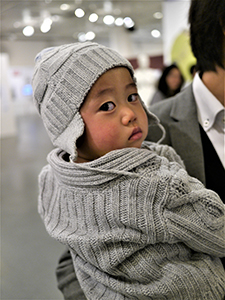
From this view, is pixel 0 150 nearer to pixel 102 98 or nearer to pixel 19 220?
pixel 19 220

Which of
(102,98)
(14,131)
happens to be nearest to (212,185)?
(102,98)

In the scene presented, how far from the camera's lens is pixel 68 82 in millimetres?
841

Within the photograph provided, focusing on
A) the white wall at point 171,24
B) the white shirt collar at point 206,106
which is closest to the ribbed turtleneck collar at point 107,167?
the white shirt collar at point 206,106

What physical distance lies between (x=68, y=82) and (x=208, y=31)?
0.58m

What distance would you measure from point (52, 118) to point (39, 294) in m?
0.80

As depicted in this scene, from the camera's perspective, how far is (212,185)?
1038 millimetres

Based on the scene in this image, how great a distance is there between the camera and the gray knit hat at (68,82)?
82 cm

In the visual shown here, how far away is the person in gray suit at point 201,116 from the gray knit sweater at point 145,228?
25 cm

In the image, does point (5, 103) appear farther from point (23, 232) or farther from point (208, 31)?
point (208, 31)

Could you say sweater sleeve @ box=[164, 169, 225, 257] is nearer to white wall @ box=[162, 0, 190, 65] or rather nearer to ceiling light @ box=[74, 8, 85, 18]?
ceiling light @ box=[74, 8, 85, 18]

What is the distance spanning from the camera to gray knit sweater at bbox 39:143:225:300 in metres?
0.74

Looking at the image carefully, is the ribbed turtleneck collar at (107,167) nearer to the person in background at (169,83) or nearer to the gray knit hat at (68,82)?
the gray knit hat at (68,82)

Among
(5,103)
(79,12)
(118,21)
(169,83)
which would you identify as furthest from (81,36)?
(169,83)

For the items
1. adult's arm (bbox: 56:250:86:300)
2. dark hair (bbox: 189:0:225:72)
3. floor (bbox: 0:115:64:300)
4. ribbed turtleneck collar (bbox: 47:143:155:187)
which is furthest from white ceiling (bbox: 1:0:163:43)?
adult's arm (bbox: 56:250:86:300)
